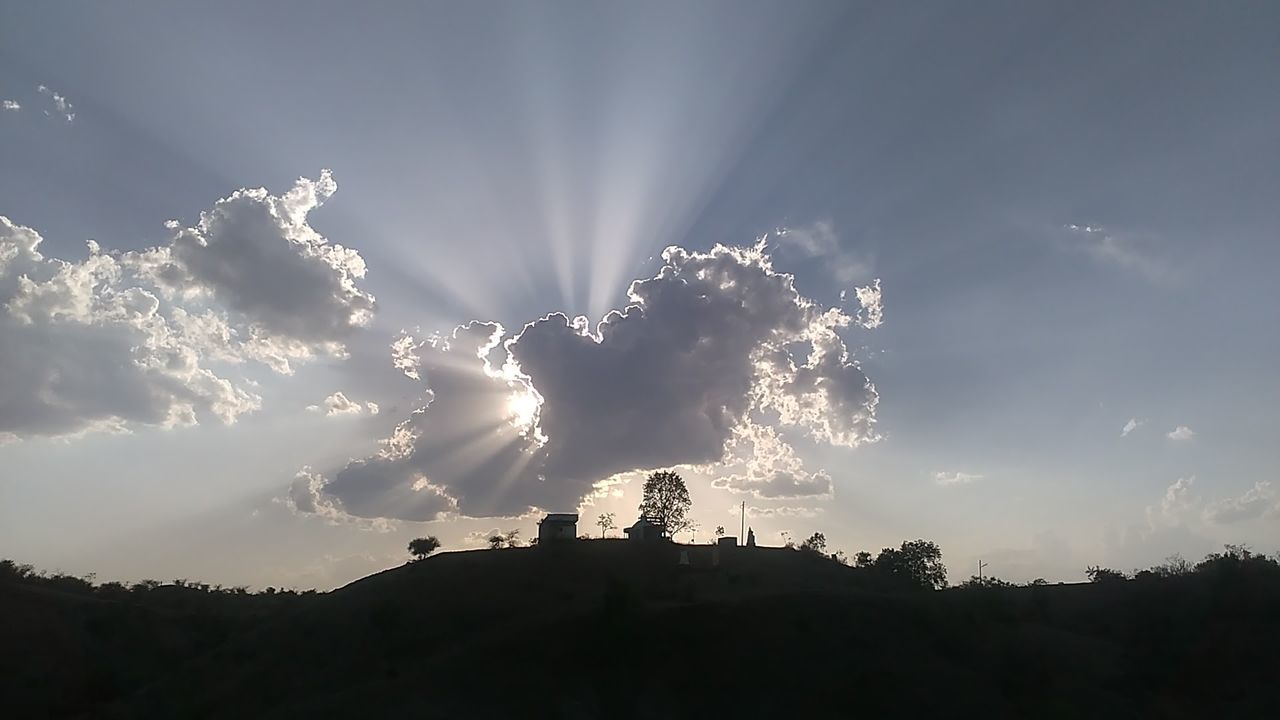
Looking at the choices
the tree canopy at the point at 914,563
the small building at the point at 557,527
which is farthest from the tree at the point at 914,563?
the small building at the point at 557,527

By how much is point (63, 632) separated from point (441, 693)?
36292mm

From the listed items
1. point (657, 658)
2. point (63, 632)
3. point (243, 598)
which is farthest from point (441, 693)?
point (243, 598)

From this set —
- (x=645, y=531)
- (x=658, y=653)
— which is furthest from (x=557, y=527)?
(x=658, y=653)

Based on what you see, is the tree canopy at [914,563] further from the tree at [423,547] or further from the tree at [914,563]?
the tree at [423,547]

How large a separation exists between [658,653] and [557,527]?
143 feet

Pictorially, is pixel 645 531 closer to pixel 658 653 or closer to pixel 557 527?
pixel 557 527

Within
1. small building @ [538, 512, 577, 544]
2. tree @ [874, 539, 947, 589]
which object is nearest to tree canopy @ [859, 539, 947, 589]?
tree @ [874, 539, 947, 589]

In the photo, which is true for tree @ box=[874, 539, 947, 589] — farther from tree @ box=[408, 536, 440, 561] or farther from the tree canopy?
tree @ box=[408, 536, 440, 561]

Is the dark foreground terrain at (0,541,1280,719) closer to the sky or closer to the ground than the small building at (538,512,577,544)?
closer to the ground

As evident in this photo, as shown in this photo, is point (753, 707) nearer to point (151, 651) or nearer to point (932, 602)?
point (932, 602)

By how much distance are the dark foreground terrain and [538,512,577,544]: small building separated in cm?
1939

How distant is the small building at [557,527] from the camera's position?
98.8 metres

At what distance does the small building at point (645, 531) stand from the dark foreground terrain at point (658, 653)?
3027cm

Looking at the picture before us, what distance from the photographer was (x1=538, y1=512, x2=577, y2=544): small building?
98838 mm
